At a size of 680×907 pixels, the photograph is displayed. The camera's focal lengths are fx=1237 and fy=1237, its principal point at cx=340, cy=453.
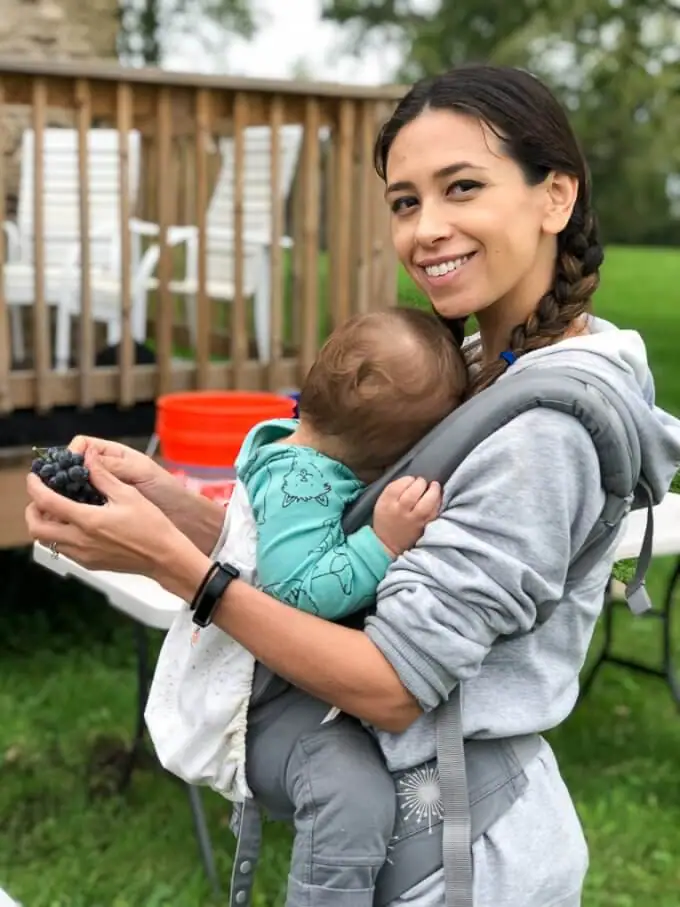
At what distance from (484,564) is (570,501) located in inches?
4.9

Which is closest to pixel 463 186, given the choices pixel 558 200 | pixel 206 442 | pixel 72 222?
pixel 558 200

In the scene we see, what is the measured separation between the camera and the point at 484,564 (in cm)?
140

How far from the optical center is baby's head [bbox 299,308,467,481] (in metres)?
1.58

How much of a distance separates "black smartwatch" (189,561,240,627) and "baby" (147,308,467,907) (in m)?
0.06

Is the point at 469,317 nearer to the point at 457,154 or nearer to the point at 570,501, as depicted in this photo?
the point at 457,154

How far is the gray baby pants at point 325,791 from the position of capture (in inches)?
59.3

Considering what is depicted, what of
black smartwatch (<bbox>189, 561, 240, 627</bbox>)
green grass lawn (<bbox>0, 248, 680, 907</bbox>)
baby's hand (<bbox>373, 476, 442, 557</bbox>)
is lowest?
green grass lawn (<bbox>0, 248, 680, 907</bbox>)

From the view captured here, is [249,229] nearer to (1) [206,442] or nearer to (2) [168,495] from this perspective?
(1) [206,442]

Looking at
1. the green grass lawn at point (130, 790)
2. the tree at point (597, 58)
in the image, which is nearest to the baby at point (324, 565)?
the green grass lawn at point (130, 790)

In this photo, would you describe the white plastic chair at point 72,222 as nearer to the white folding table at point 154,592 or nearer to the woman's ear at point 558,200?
the white folding table at point 154,592

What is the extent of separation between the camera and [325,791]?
1.52 m

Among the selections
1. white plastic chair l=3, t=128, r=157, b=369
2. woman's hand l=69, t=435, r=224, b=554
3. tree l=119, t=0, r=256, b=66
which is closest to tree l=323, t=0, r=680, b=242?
white plastic chair l=3, t=128, r=157, b=369

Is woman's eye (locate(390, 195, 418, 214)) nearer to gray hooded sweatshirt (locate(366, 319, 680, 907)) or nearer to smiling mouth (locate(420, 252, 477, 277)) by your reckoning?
smiling mouth (locate(420, 252, 477, 277))

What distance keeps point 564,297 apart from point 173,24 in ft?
96.6
